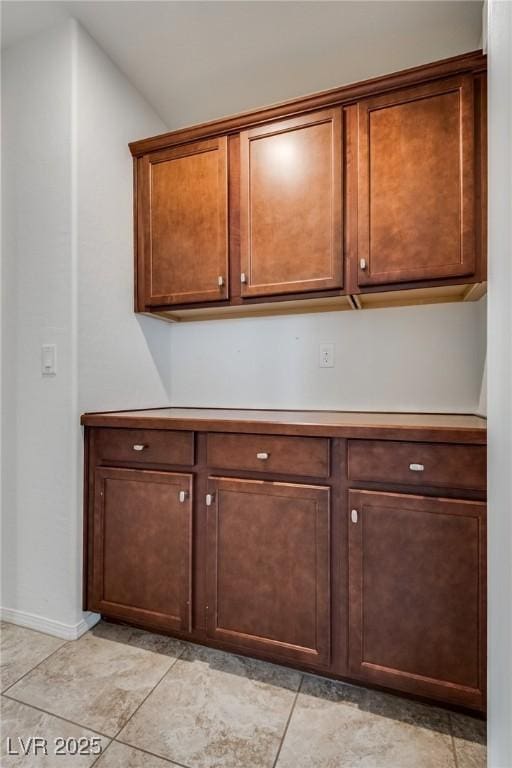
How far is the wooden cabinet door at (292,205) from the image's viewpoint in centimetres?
167

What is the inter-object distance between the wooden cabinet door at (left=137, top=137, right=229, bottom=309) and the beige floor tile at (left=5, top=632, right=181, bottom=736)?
1.50 meters

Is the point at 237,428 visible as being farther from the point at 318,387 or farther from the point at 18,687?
the point at 18,687

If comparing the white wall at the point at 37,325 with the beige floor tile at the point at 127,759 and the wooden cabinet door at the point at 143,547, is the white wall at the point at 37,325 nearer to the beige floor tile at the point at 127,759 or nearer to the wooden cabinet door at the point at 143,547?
the wooden cabinet door at the point at 143,547

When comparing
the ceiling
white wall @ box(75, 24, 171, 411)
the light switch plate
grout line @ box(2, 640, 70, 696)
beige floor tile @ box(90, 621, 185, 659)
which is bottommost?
beige floor tile @ box(90, 621, 185, 659)

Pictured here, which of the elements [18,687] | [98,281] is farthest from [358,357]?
[18,687]

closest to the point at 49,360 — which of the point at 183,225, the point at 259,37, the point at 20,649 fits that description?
the point at 183,225

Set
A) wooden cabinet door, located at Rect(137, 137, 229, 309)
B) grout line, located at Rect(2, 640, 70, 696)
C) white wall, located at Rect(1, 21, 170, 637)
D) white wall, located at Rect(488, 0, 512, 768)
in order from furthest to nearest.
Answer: wooden cabinet door, located at Rect(137, 137, 229, 309) < white wall, located at Rect(1, 21, 170, 637) < grout line, located at Rect(2, 640, 70, 696) < white wall, located at Rect(488, 0, 512, 768)

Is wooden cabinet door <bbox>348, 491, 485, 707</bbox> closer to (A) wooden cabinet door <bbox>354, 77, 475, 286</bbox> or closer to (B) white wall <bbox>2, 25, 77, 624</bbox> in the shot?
(A) wooden cabinet door <bbox>354, 77, 475, 286</bbox>

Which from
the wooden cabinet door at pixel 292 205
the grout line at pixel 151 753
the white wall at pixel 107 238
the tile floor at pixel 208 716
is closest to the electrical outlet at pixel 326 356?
the wooden cabinet door at pixel 292 205

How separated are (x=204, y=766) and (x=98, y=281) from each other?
1761mm

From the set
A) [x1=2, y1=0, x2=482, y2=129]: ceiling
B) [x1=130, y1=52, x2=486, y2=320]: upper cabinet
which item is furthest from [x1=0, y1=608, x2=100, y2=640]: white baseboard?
[x1=2, y1=0, x2=482, y2=129]: ceiling

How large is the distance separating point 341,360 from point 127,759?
1.63 m

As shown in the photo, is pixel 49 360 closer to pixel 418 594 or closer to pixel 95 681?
pixel 95 681

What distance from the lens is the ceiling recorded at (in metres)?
1.59
